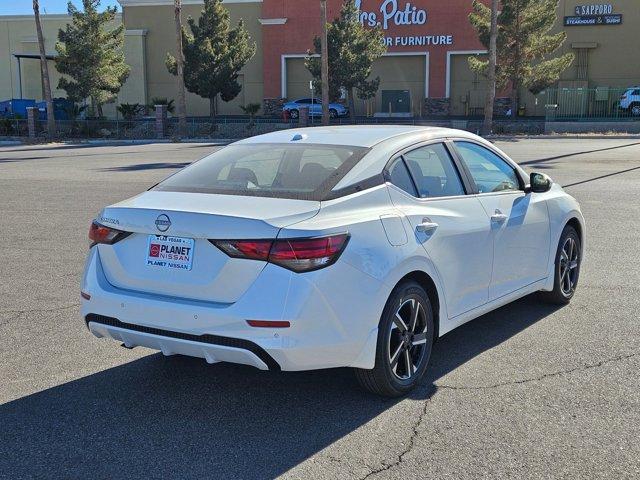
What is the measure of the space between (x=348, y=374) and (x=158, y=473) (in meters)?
1.71

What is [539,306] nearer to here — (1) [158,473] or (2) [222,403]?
(2) [222,403]

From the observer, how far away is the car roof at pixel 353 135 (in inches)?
199

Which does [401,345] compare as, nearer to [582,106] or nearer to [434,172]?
[434,172]

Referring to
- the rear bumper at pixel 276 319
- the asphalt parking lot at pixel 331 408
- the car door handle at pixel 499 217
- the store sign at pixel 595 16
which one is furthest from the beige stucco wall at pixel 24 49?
the rear bumper at pixel 276 319

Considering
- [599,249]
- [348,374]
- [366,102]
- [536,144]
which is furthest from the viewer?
[366,102]

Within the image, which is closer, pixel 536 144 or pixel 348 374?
pixel 348 374

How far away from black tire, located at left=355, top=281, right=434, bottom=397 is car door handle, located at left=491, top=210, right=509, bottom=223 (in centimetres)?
99

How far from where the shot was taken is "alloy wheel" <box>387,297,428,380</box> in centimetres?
455

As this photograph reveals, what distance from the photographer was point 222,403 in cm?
461

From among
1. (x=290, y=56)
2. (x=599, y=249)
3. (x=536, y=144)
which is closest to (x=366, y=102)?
(x=290, y=56)

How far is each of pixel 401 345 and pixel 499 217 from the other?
1.45 metres

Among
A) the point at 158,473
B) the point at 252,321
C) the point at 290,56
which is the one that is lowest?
the point at 158,473

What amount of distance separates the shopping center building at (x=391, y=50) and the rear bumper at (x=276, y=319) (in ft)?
161

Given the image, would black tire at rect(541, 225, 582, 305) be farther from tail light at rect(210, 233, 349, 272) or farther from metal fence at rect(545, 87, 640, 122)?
metal fence at rect(545, 87, 640, 122)
